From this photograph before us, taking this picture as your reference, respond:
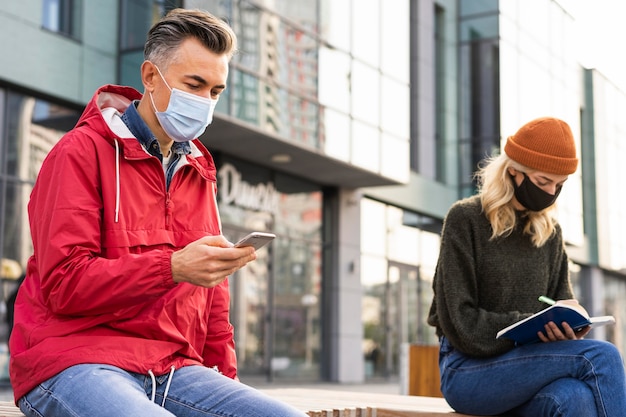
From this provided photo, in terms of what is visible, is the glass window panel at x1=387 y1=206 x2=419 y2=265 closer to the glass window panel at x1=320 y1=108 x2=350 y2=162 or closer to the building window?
the glass window panel at x1=320 y1=108 x2=350 y2=162

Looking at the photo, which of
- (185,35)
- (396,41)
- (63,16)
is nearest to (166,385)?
(185,35)

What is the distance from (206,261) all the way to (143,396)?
435mm

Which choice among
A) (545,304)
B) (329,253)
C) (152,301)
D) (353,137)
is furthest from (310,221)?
(152,301)

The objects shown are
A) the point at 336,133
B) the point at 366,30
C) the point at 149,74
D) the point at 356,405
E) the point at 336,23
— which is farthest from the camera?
the point at 366,30

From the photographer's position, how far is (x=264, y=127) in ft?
49.9

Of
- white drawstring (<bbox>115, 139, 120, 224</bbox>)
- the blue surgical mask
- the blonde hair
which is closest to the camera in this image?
white drawstring (<bbox>115, 139, 120, 224</bbox>)

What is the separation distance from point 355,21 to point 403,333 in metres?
8.30

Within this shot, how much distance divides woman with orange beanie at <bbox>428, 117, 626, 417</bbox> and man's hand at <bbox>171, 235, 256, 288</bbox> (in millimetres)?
1568

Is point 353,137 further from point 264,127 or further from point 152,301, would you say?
point 152,301

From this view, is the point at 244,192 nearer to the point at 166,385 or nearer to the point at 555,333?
the point at 555,333

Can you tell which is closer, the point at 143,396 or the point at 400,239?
the point at 143,396

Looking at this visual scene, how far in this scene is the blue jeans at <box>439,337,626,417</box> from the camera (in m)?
3.75

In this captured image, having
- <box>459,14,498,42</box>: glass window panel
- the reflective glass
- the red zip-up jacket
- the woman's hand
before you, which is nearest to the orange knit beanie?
the woman's hand

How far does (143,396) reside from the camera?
2676 mm
